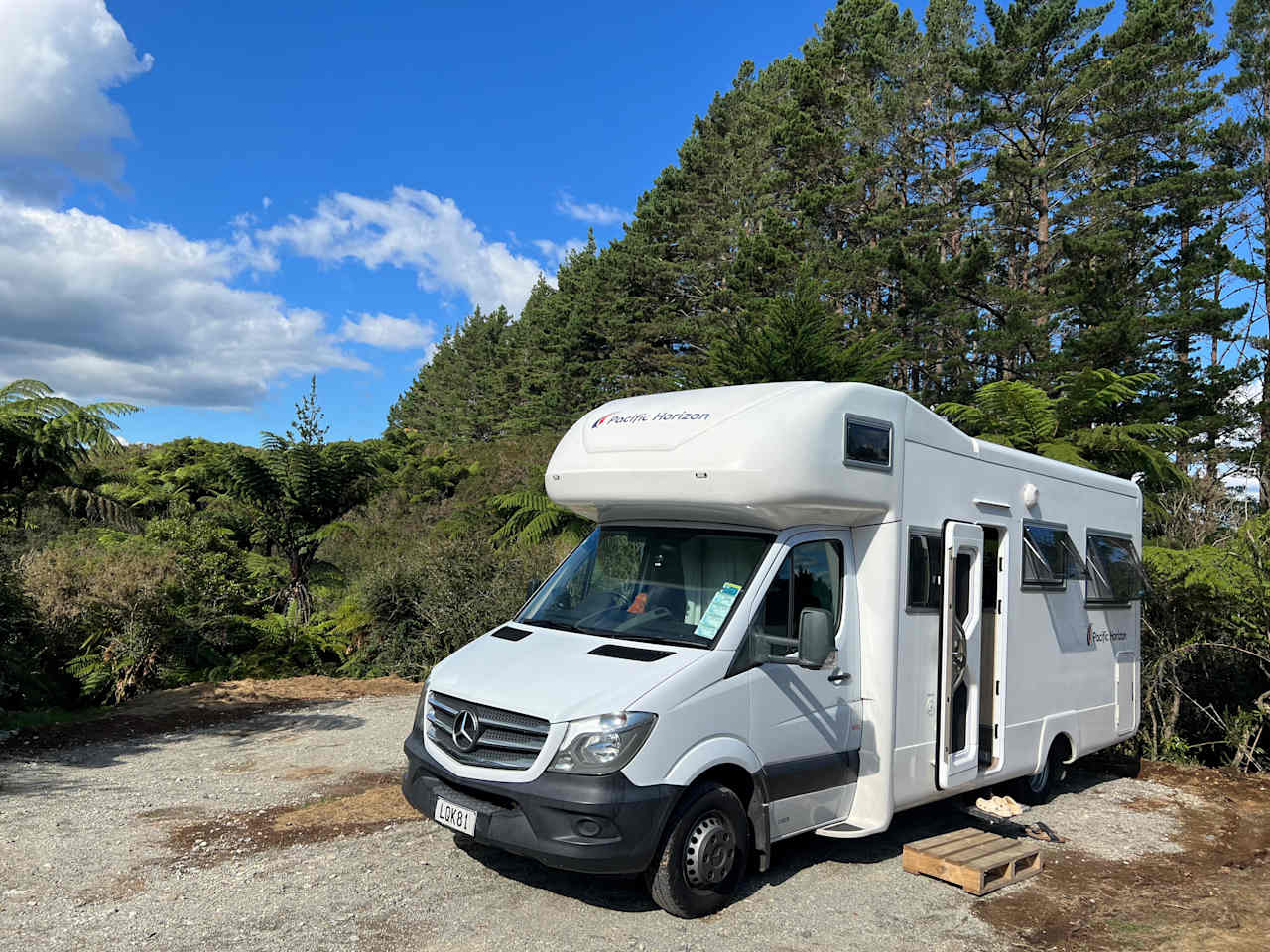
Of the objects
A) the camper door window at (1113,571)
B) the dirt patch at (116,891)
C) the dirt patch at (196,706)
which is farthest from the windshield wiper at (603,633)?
the dirt patch at (196,706)

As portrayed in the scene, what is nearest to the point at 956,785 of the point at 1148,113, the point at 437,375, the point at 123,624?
the point at 123,624

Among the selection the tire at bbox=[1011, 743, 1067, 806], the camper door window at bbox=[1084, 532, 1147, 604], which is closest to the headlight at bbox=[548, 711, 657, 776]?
the tire at bbox=[1011, 743, 1067, 806]

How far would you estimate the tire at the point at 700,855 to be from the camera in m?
5.01

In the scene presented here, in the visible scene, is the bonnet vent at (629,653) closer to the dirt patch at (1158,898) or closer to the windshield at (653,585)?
the windshield at (653,585)

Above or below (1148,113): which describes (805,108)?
above

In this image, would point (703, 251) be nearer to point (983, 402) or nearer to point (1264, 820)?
point (983, 402)

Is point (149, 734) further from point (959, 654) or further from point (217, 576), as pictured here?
point (959, 654)

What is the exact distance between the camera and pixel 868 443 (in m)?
6.04

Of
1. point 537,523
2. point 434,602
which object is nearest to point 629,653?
point 434,602

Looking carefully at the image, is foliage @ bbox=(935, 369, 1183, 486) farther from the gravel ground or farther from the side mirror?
the side mirror

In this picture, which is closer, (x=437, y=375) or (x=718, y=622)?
(x=718, y=622)

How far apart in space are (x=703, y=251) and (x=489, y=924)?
98.2 feet

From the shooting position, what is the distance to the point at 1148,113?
23.2 meters

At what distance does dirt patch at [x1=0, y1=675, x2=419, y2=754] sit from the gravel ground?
3.88 feet
